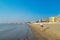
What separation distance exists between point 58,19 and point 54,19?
12.5 ft

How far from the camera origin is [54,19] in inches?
5281

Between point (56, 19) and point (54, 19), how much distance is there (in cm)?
193

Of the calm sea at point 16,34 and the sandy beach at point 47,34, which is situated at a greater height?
the sandy beach at point 47,34

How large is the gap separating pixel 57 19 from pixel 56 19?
900 mm

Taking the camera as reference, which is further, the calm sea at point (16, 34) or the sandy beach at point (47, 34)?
the calm sea at point (16, 34)

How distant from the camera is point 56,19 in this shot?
437 feet

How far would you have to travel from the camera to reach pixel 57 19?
132875 mm

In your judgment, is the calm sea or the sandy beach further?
the calm sea

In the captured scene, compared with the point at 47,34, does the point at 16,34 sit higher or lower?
lower

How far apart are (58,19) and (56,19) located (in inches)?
73.6

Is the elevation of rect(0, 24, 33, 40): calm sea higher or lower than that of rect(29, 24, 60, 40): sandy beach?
lower

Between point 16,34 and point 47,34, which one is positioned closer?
point 47,34

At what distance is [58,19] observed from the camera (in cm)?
13225
